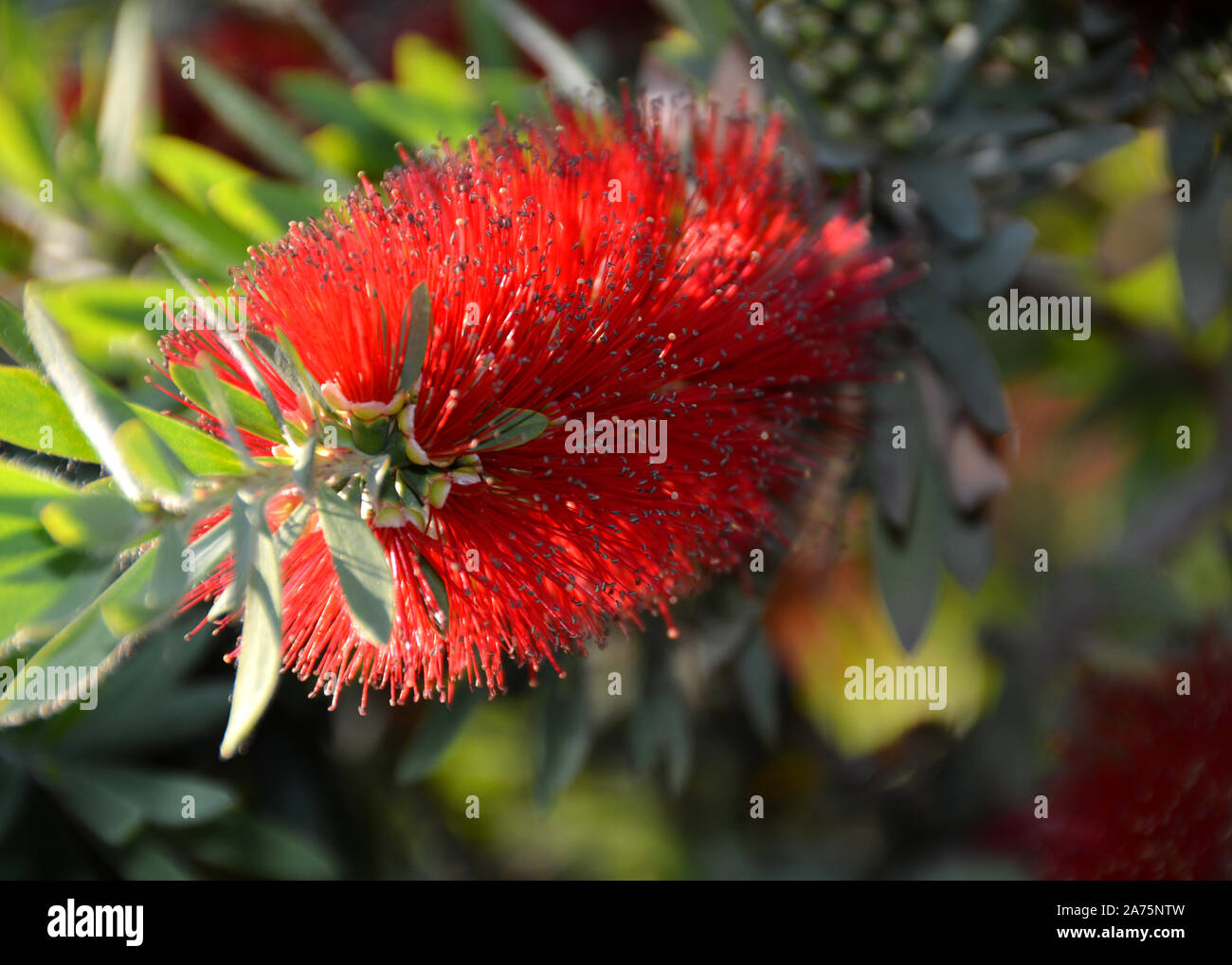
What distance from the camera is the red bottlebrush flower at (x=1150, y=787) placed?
157cm

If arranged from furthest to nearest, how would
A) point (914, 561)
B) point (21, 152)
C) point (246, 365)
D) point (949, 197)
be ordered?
point (21, 152) → point (914, 561) → point (949, 197) → point (246, 365)

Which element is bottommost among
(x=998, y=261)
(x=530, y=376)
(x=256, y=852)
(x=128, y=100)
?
(x=256, y=852)

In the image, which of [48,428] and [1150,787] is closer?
[48,428]

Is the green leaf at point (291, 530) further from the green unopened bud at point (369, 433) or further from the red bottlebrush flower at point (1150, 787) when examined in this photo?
the red bottlebrush flower at point (1150, 787)

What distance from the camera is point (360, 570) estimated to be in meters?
0.77

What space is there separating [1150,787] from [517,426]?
1408mm

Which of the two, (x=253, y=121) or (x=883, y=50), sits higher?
(x=253, y=121)

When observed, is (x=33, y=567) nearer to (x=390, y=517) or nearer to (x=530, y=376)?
(x=390, y=517)

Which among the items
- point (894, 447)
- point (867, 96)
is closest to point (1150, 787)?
point (894, 447)

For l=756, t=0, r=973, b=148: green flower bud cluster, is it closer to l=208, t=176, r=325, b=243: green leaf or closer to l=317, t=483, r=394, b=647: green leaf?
l=208, t=176, r=325, b=243: green leaf

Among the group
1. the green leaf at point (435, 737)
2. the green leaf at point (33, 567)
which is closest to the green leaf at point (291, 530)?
the green leaf at point (33, 567)
